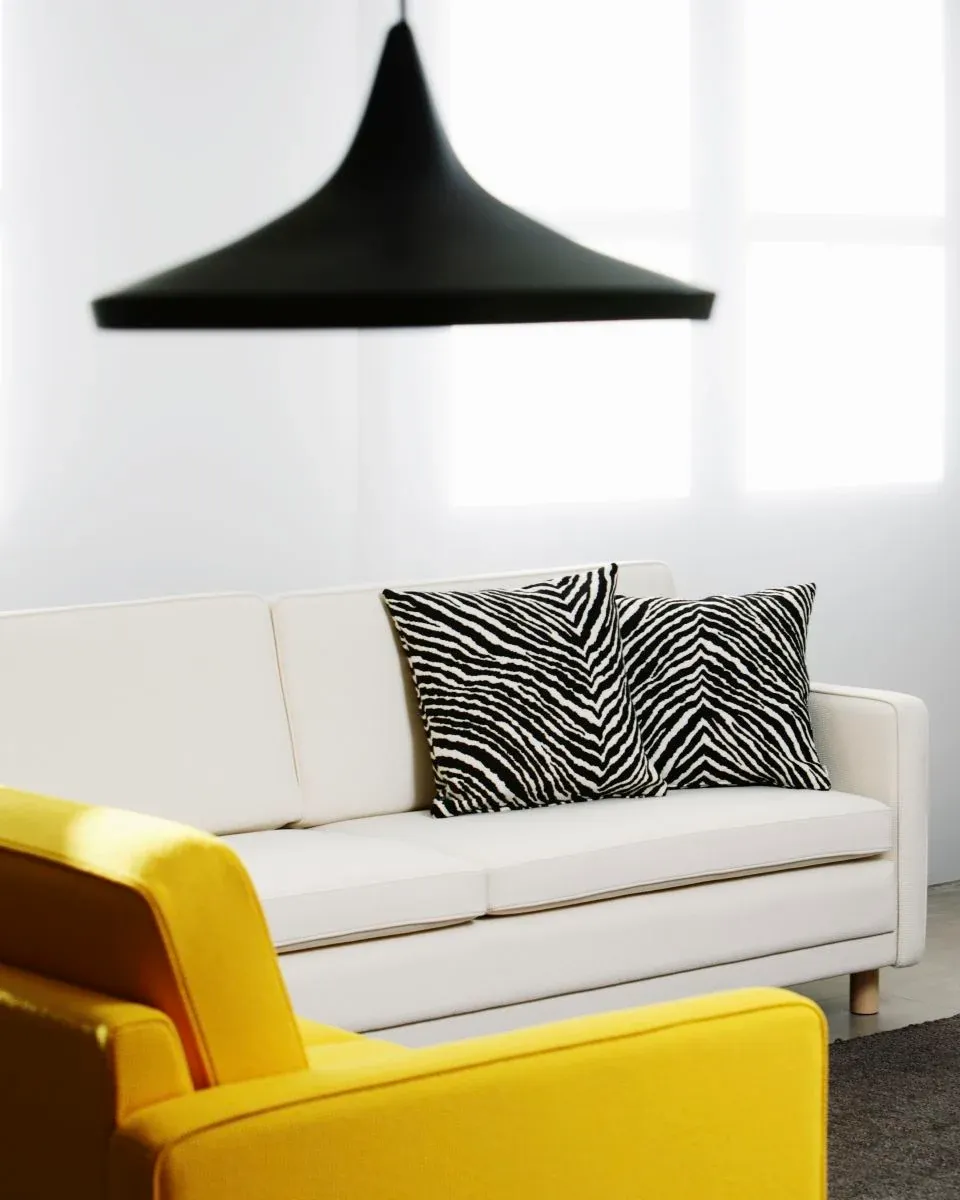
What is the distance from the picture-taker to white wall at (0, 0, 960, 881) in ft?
12.3

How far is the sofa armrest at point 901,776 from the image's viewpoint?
11.8 feet

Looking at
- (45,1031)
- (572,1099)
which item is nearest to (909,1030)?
(572,1099)

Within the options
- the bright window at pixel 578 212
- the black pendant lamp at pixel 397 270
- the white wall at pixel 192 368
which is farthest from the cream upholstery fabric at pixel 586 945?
the black pendant lamp at pixel 397 270

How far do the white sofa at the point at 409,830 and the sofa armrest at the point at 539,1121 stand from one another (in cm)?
128

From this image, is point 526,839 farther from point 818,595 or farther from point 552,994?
point 818,595

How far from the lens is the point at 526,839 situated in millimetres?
3189

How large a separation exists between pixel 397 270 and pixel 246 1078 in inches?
26.7

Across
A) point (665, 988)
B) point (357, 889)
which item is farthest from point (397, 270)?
point (665, 988)

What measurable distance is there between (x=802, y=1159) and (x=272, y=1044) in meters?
0.52

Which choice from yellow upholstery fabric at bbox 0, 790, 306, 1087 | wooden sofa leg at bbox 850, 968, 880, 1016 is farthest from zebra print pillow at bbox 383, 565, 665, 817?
yellow upholstery fabric at bbox 0, 790, 306, 1087

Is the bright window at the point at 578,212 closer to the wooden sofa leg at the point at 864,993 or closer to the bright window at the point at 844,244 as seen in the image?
the bright window at the point at 844,244

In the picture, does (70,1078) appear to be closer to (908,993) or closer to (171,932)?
(171,932)

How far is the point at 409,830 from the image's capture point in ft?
10.9

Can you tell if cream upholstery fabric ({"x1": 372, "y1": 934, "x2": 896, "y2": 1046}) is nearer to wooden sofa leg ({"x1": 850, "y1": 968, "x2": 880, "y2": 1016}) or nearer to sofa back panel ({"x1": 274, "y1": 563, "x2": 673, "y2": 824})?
wooden sofa leg ({"x1": 850, "y1": 968, "x2": 880, "y2": 1016})
